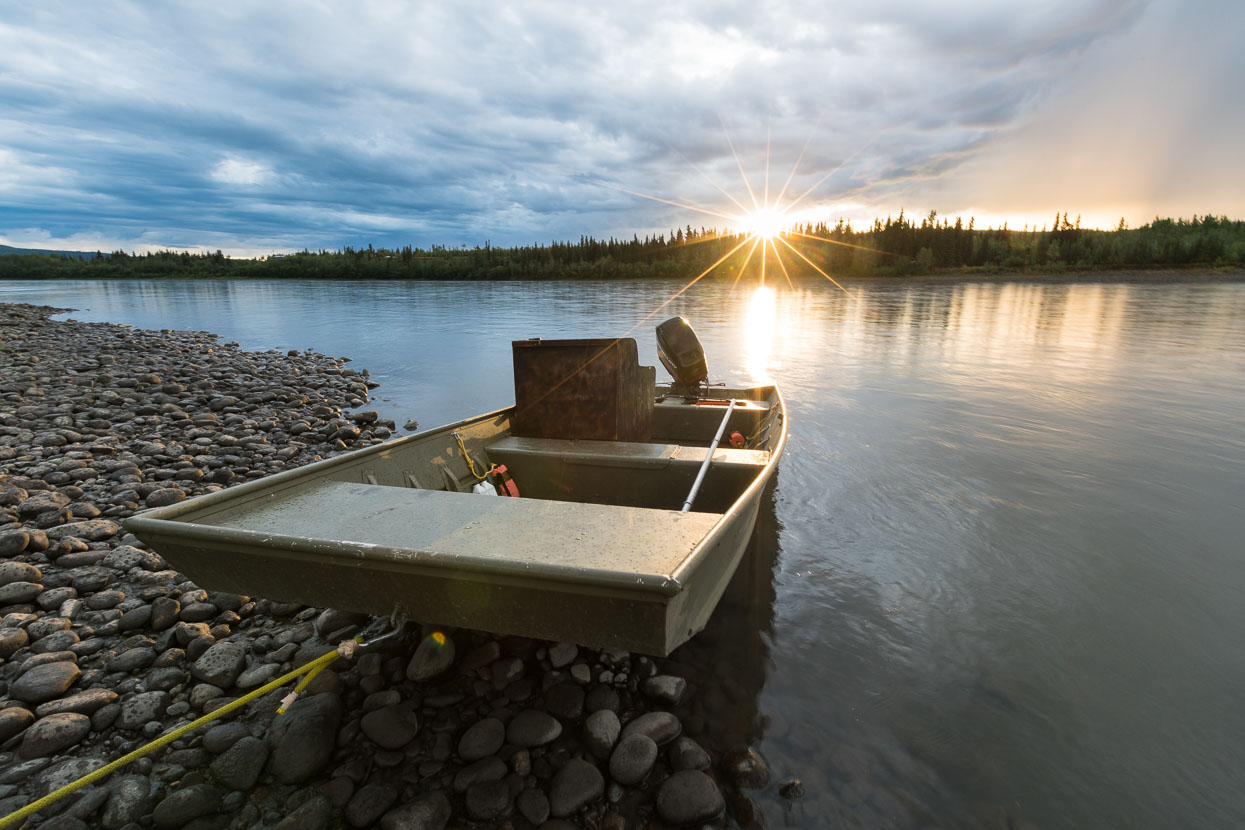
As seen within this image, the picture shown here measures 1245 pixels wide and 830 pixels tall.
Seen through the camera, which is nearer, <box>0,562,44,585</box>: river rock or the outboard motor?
<box>0,562,44,585</box>: river rock

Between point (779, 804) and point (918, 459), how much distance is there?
827cm

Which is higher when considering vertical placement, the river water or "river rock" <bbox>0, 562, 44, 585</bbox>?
"river rock" <bbox>0, 562, 44, 585</bbox>

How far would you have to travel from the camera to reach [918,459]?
1014 cm

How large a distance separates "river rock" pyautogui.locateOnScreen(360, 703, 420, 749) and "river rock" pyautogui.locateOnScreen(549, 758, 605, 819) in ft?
2.96

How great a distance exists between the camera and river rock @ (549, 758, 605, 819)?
2.98 m

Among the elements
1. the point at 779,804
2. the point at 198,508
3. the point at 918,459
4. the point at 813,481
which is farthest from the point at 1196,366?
the point at 198,508

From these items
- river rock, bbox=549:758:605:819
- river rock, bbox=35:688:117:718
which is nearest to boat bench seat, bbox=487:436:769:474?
river rock, bbox=549:758:605:819

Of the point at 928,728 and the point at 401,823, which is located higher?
the point at 401,823

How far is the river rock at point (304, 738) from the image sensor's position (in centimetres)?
307

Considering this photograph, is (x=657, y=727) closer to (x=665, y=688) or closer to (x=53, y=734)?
(x=665, y=688)

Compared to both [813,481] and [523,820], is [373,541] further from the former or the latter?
[813,481]

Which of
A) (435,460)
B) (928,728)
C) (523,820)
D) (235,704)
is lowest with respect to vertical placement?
(928,728)

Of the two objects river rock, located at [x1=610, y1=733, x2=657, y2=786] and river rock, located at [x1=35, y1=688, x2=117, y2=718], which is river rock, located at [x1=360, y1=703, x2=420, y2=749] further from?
river rock, located at [x1=35, y1=688, x2=117, y2=718]

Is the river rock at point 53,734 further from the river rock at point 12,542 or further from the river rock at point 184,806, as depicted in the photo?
the river rock at point 12,542
